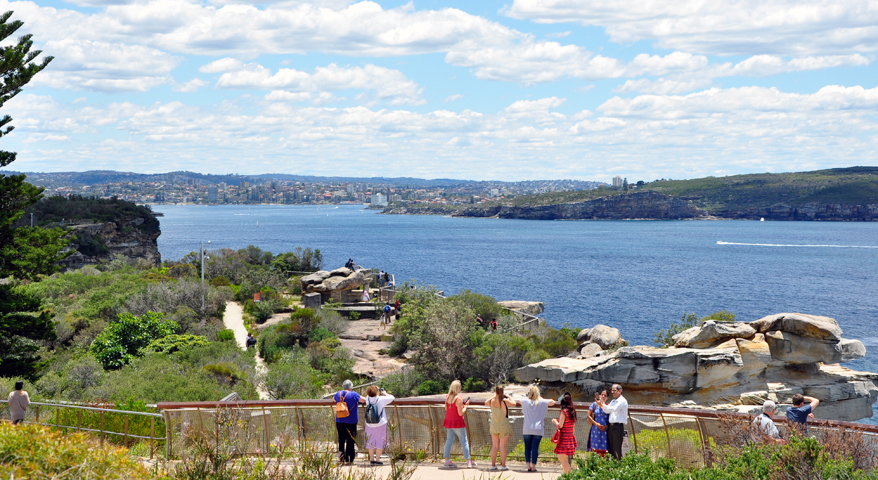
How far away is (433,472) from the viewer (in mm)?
9773

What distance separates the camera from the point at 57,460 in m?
6.35

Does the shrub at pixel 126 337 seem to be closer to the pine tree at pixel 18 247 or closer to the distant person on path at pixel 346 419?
the pine tree at pixel 18 247

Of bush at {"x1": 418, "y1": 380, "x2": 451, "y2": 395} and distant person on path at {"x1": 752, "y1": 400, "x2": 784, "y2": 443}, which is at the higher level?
distant person on path at {"x1": 752, "y1": 400, "x2": 784, "y2": 443}

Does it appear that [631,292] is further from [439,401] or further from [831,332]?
[439,401]

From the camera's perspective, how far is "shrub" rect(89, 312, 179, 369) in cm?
2528

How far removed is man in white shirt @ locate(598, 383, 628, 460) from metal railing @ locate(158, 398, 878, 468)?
313mm

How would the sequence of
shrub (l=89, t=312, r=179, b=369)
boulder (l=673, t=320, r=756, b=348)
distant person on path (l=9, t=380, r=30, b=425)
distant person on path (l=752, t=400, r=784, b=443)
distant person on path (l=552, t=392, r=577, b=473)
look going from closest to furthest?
distant person on path (l=752, t=400, r=784, b=443) < distant person on path (l=552, t=392, r=577, b=473) < distant person on path (l=9, t=380, r=30, b=425) < boulder (l=673, t=320, r=756, b=348) < shrub (l=89, t=312, r=179, b=369)

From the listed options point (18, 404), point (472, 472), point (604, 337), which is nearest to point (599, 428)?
point (472, 472)

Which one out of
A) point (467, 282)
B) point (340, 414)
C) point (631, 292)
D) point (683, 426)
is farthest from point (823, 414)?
point (467, 282)

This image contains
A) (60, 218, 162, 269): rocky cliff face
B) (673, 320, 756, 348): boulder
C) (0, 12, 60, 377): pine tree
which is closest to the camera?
(0, 12, 60, 377): pine tree

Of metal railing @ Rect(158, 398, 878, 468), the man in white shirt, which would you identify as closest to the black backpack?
metal railing @ Rect(158, 398, 878, 468)

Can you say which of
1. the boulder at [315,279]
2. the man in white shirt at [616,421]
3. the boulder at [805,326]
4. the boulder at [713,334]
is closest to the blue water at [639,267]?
the boulder at [805,326]

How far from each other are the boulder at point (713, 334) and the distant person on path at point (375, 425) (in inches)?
514

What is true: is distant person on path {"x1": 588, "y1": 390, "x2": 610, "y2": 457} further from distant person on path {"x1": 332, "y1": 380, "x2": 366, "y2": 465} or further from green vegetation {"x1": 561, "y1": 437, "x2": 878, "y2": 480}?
distant person on path {"x1": 332, "y1": 380, "x2": 366, "y2": 465}
